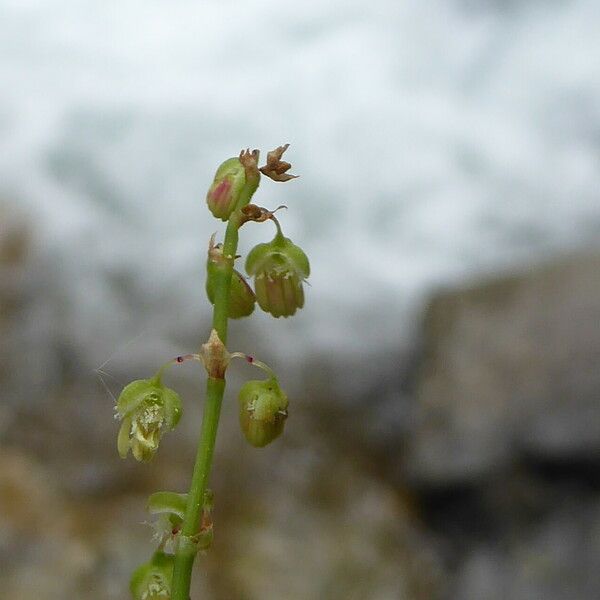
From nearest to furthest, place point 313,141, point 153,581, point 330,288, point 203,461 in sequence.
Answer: point 203,461 < point 153,581 < point 330,288 < point 313,141

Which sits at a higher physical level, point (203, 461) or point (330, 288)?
point (330, 288)

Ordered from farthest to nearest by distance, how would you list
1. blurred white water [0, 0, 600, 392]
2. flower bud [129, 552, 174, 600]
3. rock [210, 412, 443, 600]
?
blurred white water [0, 0, 600, 392]
rock [210, 412, 443, 600]
flower bud [129, 552, 174, 600]

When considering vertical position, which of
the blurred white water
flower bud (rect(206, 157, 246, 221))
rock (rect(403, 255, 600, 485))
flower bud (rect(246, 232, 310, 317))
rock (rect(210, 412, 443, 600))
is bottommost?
flower bud (rect(206, 157, 246, 221))

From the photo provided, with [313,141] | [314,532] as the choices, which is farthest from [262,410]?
[313,141]

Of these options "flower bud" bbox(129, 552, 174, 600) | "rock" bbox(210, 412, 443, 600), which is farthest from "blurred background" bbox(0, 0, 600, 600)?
"flower bud" bbox(129, 552, 174, 600)

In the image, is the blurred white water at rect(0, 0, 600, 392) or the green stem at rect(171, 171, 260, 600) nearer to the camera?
the green stem at rect(171, 171, 260, 600)

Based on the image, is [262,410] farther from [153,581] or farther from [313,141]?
[313,141]

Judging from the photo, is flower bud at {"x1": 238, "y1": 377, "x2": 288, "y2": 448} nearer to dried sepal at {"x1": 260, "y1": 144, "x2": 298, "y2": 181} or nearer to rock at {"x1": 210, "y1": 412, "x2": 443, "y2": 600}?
dried sepal at {"x1": 260, "y1": 144, "x2": 298, "y2": 181}
